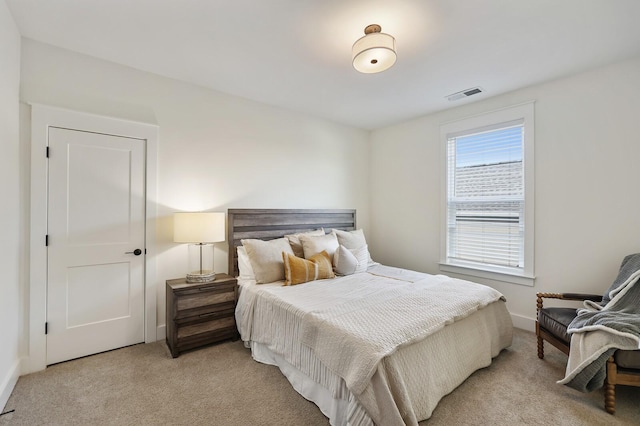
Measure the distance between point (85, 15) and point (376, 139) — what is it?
3.76 meters

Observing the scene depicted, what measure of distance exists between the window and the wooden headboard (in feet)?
4.91

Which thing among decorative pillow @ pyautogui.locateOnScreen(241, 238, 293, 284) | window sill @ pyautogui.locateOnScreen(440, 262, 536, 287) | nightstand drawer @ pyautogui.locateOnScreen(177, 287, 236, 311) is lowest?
nightstand drawer @ pyautogui.locateOnScreen(177, 287, 236, 311)

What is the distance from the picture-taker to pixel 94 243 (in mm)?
2600

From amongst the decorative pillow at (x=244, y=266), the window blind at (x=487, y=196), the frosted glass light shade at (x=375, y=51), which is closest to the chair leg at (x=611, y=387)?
the window blind at (x=487, y=196)

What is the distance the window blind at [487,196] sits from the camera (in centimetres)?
326

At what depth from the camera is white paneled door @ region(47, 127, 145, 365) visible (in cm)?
243

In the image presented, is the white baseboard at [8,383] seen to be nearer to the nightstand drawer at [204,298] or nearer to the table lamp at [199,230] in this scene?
the nightstand drawer at [204,298]

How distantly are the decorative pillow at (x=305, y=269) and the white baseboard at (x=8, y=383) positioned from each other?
Result: 2042mm

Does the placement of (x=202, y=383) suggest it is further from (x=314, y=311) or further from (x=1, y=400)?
(x=1, y=400)

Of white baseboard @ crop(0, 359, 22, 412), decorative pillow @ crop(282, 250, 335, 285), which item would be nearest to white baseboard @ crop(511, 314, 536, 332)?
decorative pillow @ crop(282, 250, 335, 285)

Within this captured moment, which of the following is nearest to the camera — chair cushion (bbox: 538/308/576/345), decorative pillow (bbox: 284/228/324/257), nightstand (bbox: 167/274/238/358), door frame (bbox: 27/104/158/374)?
chair cushion (bbox: 538/308/576/345)

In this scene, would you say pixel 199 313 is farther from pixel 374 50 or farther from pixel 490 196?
pixel 490 196

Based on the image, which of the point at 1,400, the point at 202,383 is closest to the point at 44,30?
the point at 1,400

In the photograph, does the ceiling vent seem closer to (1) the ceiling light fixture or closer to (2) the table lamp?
(1) the ceiling light fixture
